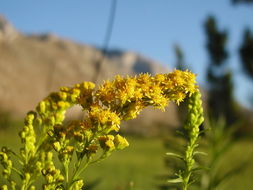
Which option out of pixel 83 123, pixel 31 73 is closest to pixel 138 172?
pixel 83 123

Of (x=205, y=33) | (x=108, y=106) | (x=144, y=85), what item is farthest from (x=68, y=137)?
(x=205, y=33)

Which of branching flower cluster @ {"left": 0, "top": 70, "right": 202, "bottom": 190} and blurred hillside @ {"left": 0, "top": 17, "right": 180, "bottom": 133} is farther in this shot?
blurred hillside @ {"left": 0, "top": 17, "right": 180, "bottom": 133}

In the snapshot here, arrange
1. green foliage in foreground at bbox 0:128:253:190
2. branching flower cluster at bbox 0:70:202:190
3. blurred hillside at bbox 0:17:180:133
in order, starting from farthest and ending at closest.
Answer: blurred hillside at bbox 0:17:180:133 < green foliage in foreground at bbox 0:128:253:190 < branching flower cluster at bbox 0:70:202:190

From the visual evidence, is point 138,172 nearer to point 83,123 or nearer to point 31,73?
point 83,123

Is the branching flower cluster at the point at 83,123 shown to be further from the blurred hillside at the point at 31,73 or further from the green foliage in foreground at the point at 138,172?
the blurred hillside at the point at 31,73

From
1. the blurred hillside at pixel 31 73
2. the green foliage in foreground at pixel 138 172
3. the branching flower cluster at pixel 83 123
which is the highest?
the blurred hillside at pixel 31 73

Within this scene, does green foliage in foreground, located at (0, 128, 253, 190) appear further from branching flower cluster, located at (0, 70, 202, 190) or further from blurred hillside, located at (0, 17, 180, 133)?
blurred hillside, located at (0, 17, 180, 133)

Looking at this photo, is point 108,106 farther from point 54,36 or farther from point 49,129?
point 54,36

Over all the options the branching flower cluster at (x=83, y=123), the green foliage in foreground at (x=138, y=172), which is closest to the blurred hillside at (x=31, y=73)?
the green foliage in foreground at (x=138, y=172)

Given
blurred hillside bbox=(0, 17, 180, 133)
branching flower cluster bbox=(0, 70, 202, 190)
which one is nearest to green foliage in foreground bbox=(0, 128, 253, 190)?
branching flower cluster bbox=(0, 70, 202, 190)
